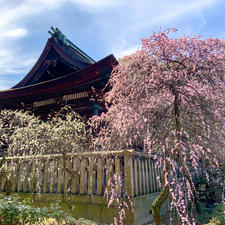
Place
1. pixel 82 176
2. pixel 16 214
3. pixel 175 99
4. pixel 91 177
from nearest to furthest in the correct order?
pixel 175 99, pixel 16 214, pixel 91 177, pixel 82 176

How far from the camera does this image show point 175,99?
3064 millimetres

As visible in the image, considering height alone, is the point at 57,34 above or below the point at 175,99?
above

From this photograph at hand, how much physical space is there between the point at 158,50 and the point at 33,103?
7581mm

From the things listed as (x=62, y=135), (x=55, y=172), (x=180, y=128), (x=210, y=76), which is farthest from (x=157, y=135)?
(x=55, y=172)

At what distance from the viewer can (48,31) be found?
34.2 ft

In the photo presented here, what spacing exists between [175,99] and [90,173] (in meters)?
2.89

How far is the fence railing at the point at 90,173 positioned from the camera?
444 cm

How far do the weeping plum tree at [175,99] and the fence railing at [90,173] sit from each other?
1.29 m

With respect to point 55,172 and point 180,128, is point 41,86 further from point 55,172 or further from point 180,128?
point 180,128

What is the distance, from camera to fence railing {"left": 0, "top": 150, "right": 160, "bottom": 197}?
4.44 metres

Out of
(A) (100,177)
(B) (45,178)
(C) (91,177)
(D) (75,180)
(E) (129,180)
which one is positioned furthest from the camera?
(B) (45,178)

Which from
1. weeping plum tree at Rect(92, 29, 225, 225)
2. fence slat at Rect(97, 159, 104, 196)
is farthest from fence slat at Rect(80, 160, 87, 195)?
weeping plum tree at Rect(92, 29, 225, 225)

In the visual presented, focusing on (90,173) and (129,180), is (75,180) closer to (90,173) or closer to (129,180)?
(90,173)

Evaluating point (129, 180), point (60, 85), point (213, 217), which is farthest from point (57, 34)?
point (213, 217)
